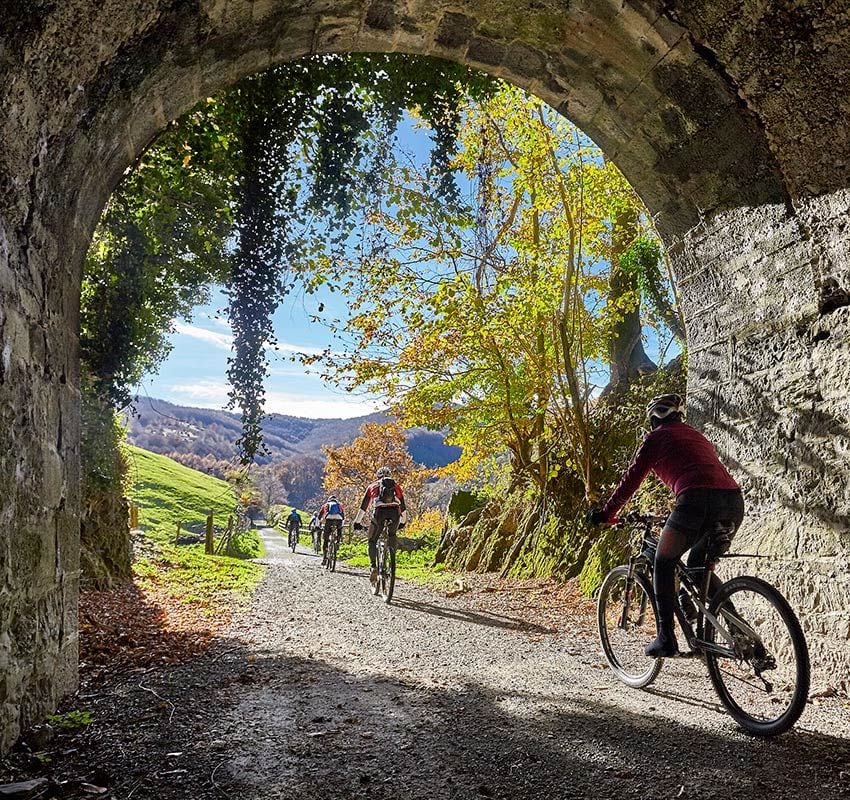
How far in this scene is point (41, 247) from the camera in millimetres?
3352

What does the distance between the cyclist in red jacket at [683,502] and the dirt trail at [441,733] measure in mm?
701

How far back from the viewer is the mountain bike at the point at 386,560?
31.0 ft

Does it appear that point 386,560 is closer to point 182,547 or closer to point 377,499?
point 377,499

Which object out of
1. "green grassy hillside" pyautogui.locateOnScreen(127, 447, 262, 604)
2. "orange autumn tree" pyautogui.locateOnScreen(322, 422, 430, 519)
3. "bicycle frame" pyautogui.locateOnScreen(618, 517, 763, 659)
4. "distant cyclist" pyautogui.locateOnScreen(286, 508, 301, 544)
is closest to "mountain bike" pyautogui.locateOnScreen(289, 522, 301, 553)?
"distant cyclist" pyautogui.locateOnScreen(286, 508, 301, 544)

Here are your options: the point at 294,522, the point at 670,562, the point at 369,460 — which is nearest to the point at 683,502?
the point at 670,562

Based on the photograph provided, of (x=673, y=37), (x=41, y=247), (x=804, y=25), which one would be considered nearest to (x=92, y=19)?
(x=41, y=247)

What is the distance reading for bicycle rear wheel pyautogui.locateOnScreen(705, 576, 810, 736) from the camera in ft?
10.7

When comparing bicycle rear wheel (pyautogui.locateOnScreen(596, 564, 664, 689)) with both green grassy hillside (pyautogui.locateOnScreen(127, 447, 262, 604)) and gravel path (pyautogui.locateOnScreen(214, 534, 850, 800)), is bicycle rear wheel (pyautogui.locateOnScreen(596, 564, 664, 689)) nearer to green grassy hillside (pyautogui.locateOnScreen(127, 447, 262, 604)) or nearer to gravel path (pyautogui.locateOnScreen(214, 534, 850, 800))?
gravel path (pyautogui.locateOnScreen(214, 534, 850, 800))

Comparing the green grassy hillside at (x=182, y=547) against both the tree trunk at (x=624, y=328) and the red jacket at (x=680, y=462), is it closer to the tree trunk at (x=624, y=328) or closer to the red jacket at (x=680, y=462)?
the red jacket at (x=680, y=462)

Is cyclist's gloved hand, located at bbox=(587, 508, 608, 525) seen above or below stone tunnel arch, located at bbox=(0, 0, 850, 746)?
below

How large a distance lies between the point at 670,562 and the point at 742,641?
1.99 feet

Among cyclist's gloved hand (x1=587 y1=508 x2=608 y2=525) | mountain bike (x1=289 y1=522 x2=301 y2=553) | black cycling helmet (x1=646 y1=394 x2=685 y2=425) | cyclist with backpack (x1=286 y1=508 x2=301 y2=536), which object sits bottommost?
mountain bike (x1=289 y1=522 x2=301 y2=553)

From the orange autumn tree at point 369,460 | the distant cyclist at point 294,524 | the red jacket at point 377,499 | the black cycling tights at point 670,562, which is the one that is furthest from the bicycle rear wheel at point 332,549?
the orange autumn tree at point 369,460

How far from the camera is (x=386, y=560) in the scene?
962cm
